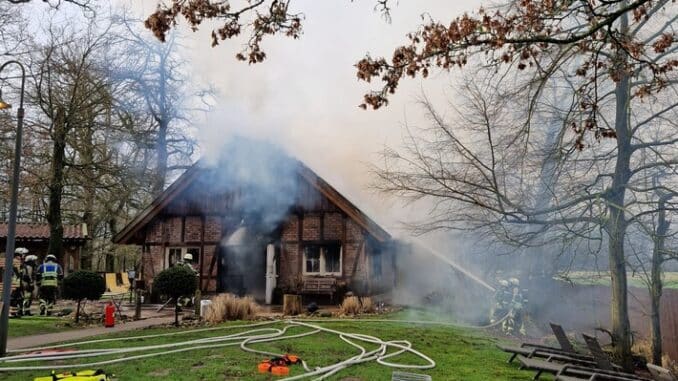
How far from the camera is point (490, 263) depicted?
1788cm

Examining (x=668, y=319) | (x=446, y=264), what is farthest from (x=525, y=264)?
(x=668, y=319)

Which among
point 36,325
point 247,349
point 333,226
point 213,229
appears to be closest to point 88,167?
point 213,229

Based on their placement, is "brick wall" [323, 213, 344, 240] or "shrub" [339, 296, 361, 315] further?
"brick wall" [323, 213, 344, 240]

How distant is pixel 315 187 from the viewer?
18453 millimetres

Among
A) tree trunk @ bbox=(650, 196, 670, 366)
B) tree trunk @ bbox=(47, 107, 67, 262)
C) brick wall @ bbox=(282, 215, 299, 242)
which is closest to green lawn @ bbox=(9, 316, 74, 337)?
tree trunk @ bbox=(47, 107, 67, 262)

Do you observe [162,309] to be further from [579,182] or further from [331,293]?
[579,182]

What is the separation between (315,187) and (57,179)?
10.2 m

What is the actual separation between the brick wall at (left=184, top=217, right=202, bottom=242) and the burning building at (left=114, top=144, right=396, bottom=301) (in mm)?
40

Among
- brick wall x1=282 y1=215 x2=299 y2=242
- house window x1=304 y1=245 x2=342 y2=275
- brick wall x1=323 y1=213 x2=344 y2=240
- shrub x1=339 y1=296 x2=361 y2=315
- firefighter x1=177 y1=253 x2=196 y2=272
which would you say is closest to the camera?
firefighter x1=177 y1=253 x2=196 y2=272

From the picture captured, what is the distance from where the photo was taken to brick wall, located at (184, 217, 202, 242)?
63.9 ft

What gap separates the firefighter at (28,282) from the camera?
14.6 meters

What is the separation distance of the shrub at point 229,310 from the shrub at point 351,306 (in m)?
2.95

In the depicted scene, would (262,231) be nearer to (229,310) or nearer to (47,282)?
(229,310)

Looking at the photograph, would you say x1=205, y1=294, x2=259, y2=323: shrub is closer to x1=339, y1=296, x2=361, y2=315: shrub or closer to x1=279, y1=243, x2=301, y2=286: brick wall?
x1=339, y1=296, x2=361, y2=315: shrub
